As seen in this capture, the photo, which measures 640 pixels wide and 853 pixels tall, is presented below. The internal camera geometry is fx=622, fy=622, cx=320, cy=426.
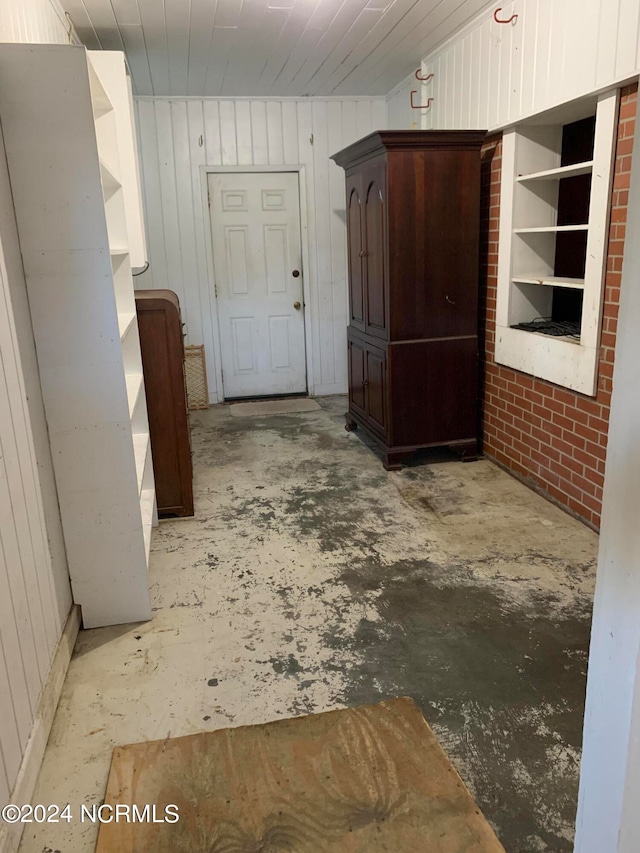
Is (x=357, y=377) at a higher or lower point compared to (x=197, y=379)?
higher

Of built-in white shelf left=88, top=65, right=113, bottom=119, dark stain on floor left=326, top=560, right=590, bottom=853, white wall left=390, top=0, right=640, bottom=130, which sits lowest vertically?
dark stain on floor left=326, top=560, right=590, bottom=853

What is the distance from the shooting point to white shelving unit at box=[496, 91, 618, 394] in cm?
311

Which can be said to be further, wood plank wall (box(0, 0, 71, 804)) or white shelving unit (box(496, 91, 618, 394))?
white shelving unit (box(496, 91, 618, 394))

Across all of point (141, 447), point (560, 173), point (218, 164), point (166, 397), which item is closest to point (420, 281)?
point (560, 173)

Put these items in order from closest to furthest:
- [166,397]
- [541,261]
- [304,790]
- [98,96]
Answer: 1. [304,790]
2. [98,96]
3. [166,397]
4. [541,261]

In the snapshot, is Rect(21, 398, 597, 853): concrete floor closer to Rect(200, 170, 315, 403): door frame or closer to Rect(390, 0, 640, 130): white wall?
Rect(390, 0, 640, 130): white wall

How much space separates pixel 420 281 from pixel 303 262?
2.34 metres

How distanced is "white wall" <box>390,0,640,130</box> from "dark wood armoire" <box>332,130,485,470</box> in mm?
344

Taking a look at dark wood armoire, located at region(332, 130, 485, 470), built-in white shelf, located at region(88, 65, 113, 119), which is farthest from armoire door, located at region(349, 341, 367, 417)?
built-in white shelf, located at region(88, 65, 113, 119)

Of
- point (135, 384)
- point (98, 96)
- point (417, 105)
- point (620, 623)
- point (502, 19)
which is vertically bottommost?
point (135, 384)

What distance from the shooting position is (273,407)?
589cm

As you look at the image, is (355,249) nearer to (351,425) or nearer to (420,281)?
(420,281)

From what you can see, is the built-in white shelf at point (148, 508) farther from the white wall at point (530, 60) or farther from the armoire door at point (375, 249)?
the white wall at point (530, 60)

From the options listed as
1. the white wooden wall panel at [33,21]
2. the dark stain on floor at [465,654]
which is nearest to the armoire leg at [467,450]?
the dark stain on floor at [465,654]
